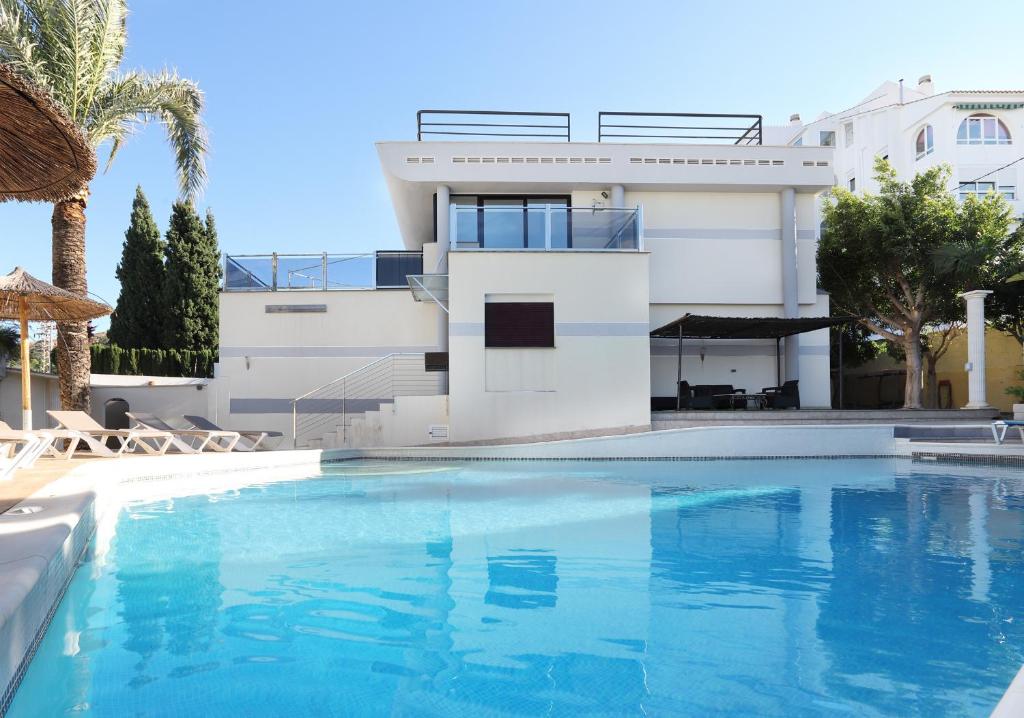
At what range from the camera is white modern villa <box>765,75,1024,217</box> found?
30.3m

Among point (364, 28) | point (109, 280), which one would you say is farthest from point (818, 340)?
point (109, 280)

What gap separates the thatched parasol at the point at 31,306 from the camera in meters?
10.7

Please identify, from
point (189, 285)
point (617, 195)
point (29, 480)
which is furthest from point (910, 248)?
point (189, 285)

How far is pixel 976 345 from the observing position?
15547 millimetres

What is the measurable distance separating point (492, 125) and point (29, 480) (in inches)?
541

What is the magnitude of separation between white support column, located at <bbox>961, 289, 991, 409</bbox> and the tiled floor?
690 inches

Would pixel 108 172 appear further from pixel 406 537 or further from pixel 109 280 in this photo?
pixel 109 280

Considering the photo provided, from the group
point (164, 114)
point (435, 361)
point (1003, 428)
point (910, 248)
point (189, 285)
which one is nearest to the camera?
point (1003, 428)

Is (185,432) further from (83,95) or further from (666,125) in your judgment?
(666,125)

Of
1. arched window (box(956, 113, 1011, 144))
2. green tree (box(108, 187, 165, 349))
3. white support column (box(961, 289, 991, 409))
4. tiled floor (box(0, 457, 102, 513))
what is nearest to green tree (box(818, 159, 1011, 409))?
white support column (box(961, 289, 991, 409))

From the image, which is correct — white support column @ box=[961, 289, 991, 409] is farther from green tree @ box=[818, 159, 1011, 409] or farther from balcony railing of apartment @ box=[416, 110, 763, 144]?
balcony railing of apartment @ box=[416, 110, 763, 144]

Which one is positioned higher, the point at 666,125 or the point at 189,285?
the point at 666,125

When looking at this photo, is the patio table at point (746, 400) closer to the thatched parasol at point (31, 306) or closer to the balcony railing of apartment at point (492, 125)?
the balcony railing of apartment at point (492, 125)

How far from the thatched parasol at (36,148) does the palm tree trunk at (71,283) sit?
969 cm
